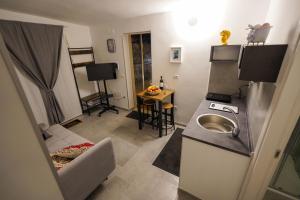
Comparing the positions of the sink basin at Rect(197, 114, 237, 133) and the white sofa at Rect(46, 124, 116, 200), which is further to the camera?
the sink basin at Rect(197, 114, 237, 133)

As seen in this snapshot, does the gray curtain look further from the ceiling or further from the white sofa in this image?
the white sofa

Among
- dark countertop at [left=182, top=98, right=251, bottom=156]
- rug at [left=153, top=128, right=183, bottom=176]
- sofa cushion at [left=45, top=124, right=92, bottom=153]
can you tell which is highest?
dark countertop at [left=182, top=98, right=251, bottom=156]

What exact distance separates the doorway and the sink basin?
247 centimetres

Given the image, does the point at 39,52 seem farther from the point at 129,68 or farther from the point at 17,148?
the point at 17,148

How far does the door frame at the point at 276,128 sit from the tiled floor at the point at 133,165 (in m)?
0.85

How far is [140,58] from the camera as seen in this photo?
3781 mm

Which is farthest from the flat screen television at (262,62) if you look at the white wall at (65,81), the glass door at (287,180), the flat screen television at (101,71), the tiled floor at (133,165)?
the white wall at (65,81)

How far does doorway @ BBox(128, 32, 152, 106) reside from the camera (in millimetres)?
3594

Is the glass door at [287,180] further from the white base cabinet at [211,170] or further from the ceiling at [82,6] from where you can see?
the ceiling at [82,6]

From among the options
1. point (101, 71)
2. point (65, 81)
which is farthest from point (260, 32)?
point (65, 81)

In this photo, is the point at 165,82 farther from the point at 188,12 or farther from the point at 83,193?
the point at 83,193

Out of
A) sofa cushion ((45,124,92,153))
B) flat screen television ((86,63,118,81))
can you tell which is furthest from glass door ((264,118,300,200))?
flat screen television ((86,63,118,81))

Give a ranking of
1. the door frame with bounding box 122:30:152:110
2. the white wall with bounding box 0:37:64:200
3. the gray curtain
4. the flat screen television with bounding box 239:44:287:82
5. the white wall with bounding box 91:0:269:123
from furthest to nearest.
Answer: the door frame with bounding box 122:30:152:110 < the gray curtain < the white wall with bounding box 91:0:269:123 < the flat screen television with bounding box 239:44:287:82 < the white wall with bounding box 0:37:64:200

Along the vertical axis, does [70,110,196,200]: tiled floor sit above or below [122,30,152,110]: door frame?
below
